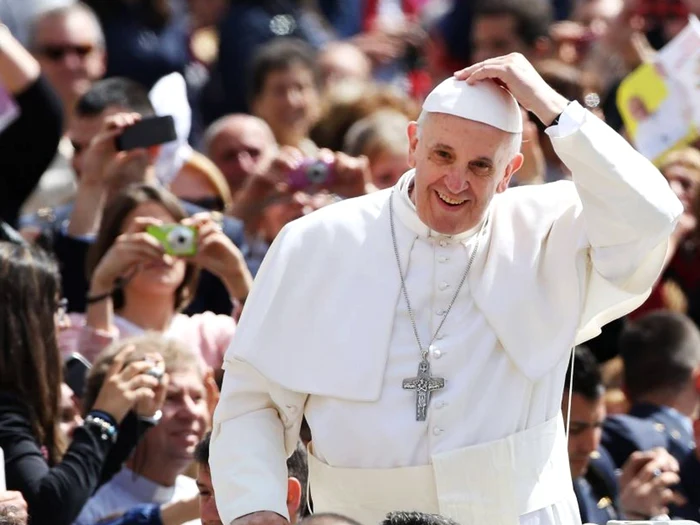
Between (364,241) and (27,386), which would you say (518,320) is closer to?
(364,241)

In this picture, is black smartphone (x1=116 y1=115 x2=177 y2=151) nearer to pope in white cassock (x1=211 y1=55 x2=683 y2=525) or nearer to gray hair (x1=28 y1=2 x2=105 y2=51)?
gray hair (x1=28 y1=2 x2=105 y2=51)

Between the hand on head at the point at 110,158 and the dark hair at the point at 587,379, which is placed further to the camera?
the hand on head at the point at 110,158

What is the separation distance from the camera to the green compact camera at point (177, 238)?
23.7 ft

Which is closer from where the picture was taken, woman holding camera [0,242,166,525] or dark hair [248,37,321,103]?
woman holding camera [0,242,166,525]

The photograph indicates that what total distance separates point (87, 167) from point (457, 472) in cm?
333

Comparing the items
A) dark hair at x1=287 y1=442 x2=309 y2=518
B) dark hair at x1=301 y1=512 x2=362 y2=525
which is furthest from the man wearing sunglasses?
dark hair at x1=301 y1=512 x2=362 y2=525

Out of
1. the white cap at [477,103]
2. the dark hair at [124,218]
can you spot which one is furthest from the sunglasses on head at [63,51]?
the white cap at [477,103]

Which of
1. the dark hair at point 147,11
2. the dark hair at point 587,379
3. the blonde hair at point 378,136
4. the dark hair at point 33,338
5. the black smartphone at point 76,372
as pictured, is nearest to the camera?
the dark hair at point 33,338

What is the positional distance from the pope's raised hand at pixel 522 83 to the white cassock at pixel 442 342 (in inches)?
2.6

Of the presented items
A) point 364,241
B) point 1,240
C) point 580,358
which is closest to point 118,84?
point 1,240

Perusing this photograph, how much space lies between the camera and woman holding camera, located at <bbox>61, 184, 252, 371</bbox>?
7203 mm

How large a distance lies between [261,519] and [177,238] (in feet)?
8.05

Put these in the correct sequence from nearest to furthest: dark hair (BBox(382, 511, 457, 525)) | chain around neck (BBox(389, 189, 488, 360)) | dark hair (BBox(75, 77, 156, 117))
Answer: dark hair (BBox(382, 511, 457, 525)) → chain around neck (BBox(389, 189, 488, 360)) → dark hair (BBox(75, 77, 156, 117))

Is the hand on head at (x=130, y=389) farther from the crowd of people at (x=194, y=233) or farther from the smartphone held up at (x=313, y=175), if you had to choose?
the smartphone held up at (x=313, y=175)
